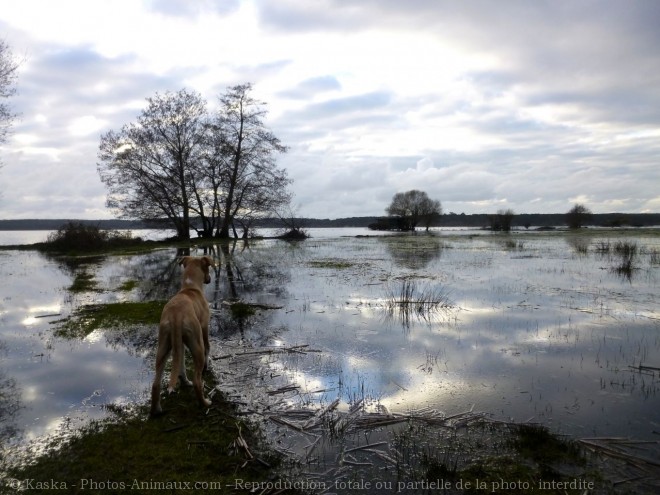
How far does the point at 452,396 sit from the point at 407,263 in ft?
64.9

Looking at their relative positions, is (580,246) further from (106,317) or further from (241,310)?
(106,317)

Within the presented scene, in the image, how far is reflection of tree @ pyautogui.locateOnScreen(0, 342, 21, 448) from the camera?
5328 millimetres

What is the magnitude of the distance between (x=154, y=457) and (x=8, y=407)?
117 inches

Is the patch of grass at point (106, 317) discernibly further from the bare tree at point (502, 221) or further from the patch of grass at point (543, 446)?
the bare tree at point (502, 221)

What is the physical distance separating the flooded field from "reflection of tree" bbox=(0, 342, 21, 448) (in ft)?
0.09

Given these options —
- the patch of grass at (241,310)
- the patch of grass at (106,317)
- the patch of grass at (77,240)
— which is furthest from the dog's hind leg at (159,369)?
the patch of grass at (77,240)

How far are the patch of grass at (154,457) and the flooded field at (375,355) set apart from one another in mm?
478

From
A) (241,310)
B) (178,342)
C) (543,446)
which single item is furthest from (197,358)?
(241,310)

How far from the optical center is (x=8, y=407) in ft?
20.1

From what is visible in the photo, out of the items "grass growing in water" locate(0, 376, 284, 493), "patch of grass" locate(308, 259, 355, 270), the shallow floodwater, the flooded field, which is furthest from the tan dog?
"patch of grass" locate(308, 259, 355, 270)

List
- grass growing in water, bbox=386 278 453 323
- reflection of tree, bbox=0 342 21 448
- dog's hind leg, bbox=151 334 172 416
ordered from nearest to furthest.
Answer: reflection of tree, bbox=0 342 21 448, dog's hind leg, bbox=151 334 172 416, grass growing in water, bbox=386 278 453 323

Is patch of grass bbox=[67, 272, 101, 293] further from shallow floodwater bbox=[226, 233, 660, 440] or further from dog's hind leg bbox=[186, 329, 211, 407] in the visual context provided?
dog's hind leg bbox=[186, 329, 211, 407]

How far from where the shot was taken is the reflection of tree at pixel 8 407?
5.33m

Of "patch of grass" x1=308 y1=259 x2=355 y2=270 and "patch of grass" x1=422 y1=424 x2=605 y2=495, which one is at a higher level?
"patch of grass" x1=308 y1=259 x2=355 y2=270
